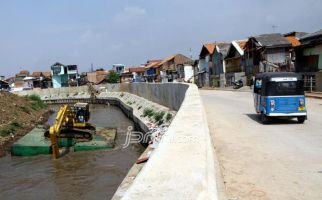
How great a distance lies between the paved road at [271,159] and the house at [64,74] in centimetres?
8684

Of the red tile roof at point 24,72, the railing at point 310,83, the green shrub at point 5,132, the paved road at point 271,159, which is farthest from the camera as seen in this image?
the red tile roof at point 24,72

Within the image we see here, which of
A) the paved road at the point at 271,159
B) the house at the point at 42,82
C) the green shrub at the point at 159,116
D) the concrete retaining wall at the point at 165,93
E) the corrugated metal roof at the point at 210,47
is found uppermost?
the corrugated metal roof at the point at 210,47

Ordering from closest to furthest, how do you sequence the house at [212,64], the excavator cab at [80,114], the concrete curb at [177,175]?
the concrete curb at [177,175] < the excavator cab at [80,114] < the house at [212,64]

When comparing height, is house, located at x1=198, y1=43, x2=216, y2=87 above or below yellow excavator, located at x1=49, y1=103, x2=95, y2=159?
above

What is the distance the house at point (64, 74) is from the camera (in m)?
98.8

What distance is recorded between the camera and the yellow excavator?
20208 mm

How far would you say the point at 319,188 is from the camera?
6.93m

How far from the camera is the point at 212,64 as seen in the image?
6900 centimetres

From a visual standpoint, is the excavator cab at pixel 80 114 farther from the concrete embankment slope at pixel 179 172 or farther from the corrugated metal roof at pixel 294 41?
the corrugated metal roof at pixel 294 41

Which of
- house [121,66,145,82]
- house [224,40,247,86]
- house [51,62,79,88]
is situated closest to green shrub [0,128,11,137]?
house [224,40,247,86]

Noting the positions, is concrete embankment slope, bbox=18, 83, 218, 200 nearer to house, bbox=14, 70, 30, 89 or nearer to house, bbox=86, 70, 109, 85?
house, bbox=86, 70, 109, 85

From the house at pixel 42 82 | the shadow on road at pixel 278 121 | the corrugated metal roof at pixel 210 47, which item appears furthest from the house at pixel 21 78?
the shadow on road at pixel 278 121

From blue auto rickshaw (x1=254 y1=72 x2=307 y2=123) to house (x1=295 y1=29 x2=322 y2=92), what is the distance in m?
18.6

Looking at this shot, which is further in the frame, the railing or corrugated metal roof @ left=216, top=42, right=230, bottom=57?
corrugated metal roof @ left=216, top=42, right=230, bottom=57
